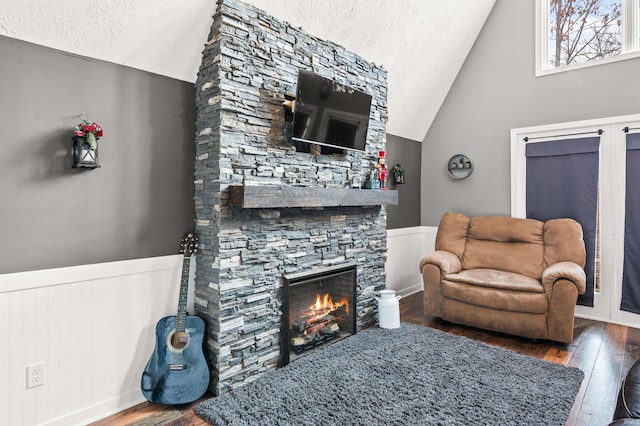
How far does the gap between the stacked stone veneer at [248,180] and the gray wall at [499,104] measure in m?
2.30

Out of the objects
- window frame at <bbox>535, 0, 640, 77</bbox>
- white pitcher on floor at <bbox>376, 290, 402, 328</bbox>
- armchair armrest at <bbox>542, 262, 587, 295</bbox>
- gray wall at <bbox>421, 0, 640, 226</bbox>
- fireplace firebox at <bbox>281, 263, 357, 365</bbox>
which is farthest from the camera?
gray wall at <bbox>421, 0, 640, 226</bbox>

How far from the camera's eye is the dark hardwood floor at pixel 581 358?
80.4 inches

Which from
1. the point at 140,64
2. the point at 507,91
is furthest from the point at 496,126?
the point at 140,64

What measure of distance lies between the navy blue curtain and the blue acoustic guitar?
150 inches

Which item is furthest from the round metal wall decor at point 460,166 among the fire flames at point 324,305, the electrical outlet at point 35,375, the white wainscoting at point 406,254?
the electrical outlet at point 35,375

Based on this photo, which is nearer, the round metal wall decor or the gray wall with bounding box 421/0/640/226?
the gray wall with bounding box 421/0/640/226

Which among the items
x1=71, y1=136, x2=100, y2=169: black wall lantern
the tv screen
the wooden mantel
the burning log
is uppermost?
the tv screen

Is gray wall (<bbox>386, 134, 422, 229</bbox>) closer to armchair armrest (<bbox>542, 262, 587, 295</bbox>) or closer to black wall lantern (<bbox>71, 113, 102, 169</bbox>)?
armchair armrest (<bbox>542, 262, 587, 295</bbox>)

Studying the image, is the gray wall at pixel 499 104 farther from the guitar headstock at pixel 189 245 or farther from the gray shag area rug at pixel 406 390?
the guitar headstock at pixel 189 245

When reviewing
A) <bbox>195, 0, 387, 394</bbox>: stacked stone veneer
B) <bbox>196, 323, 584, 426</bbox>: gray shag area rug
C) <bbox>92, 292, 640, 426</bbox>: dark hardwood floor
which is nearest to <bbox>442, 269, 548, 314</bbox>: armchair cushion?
<bbox>92, 292, 640, 426</bbox>: dark hardwood floor

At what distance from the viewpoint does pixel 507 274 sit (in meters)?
3.50

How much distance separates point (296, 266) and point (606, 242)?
122 inches

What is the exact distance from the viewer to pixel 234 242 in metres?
2.33

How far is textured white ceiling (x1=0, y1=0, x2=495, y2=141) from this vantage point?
6.14 feet
